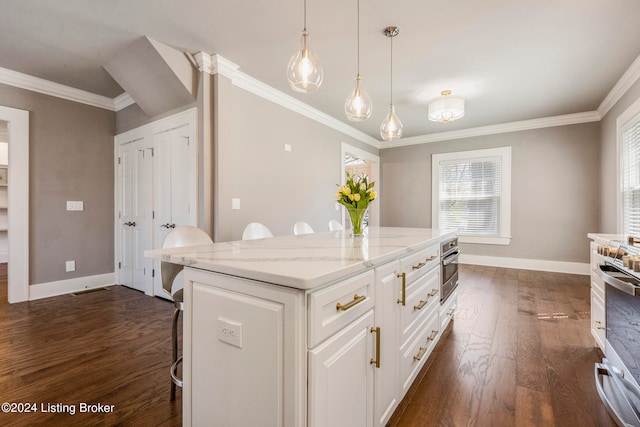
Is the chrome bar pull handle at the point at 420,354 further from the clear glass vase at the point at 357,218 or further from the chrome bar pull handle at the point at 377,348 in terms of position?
the clear glass vase at the point at 357,218

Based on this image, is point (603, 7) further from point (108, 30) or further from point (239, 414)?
point (108, 30)

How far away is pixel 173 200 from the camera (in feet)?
11.1

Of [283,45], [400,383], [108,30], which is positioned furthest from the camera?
[283,45]

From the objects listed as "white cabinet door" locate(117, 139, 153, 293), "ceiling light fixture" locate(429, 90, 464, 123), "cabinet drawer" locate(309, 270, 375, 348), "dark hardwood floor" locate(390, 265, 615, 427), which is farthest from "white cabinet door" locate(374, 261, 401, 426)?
"white cabinet door" locate(117, 139, 153, 293)

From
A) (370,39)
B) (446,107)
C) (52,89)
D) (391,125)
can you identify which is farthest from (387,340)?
(52,89)

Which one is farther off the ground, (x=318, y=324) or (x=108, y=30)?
(x=108, y=30)

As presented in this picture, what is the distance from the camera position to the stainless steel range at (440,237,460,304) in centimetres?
231

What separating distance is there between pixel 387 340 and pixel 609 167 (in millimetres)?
4857

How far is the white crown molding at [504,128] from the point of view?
4.65 m

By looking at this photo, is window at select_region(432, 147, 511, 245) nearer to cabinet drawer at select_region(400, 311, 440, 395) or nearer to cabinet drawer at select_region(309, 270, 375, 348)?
cabinet drawer at select_region(400, 311, 440, 395)

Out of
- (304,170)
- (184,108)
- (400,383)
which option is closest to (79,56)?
(184,108)

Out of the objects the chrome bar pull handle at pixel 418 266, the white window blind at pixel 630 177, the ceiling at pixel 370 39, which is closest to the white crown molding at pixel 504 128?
the ceiling at pixel 370 39

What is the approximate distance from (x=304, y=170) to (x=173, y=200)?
5.99 ft

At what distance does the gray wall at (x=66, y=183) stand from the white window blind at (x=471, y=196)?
5.86 meters
